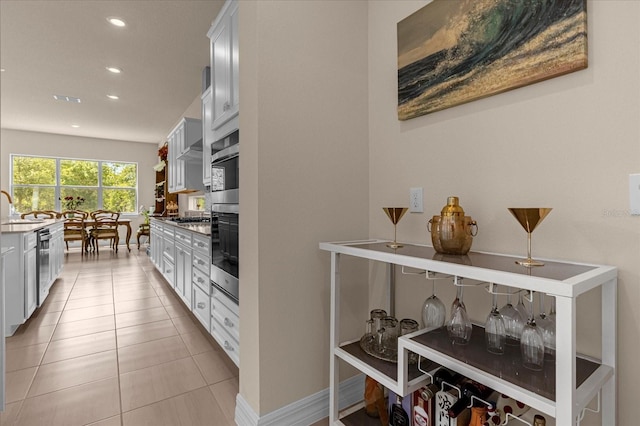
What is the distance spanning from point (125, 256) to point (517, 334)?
23.3 feet

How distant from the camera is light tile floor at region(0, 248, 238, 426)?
162 cm

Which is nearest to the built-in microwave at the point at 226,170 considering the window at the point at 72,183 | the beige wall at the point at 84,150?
the beige wall at the point at 84,150

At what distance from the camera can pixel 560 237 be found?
104cm

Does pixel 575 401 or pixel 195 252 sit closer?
pixel 575 401

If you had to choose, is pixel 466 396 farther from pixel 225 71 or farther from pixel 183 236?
pixel 183 236

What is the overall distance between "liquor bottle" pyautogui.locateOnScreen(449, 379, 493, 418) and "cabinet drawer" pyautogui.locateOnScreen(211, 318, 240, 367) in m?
1.18

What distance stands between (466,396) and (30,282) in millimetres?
3406

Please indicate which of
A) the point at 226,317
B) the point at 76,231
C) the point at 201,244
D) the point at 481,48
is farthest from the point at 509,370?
the point at 76,231

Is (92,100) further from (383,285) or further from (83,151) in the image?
(383,285)

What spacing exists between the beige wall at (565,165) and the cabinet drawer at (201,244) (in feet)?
5.12

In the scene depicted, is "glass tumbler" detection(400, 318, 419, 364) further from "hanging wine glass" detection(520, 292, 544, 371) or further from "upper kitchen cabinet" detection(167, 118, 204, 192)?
"upper kitchen cabinet" detection(167, 118, 204, 192)

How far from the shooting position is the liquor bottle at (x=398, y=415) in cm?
128

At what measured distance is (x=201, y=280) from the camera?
2564 mm

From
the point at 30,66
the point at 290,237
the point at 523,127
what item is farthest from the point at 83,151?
the point at 523,127
